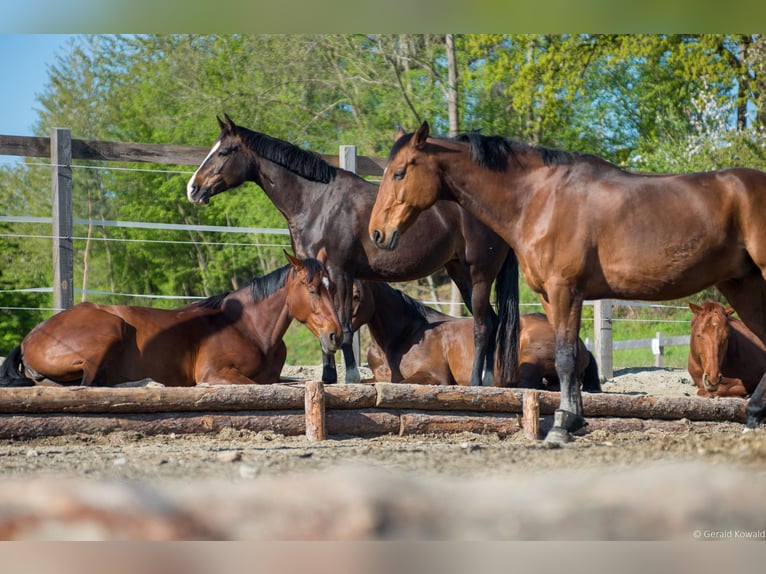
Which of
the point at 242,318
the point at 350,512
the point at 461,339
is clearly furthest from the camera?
the point at 461,339

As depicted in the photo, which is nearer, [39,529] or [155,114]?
[39,529]

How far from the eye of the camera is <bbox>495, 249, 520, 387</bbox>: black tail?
735 centimetres

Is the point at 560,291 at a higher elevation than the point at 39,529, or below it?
higher

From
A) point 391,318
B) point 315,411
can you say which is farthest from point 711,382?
point 315,411

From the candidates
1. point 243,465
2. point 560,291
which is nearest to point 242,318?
point 560,291

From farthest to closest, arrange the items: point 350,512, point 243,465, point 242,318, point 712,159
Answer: point 712,159 → point 242,318 → point 243,465 → point 350,512

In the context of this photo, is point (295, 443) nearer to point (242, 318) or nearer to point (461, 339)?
point (242, 318)

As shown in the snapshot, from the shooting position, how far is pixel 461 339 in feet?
27.7

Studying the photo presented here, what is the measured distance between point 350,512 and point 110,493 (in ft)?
2.58

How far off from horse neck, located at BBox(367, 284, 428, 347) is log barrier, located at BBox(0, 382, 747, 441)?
2.59 metres

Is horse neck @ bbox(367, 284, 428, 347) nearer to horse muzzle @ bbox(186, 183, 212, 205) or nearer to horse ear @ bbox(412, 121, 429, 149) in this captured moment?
horse muzzle @ bbox(186, 183, 212, 205)

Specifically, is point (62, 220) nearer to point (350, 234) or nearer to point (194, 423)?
point (350, 234)

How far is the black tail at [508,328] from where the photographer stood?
24.1ft

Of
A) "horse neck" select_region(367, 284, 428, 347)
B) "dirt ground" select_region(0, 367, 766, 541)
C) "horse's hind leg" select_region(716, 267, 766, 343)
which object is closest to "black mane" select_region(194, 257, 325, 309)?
"horse neck" select_region(367, 284, 428, 347)
